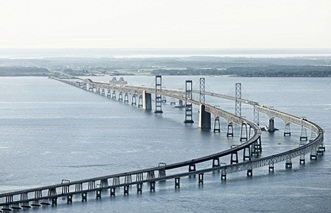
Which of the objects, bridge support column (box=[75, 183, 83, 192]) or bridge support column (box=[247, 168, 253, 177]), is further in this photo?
bridge support column (box=[247, 168, 253, 177])

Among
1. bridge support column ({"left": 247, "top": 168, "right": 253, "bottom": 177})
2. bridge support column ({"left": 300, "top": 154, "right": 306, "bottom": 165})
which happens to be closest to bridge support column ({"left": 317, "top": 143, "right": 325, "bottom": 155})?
bridge support column ({"left": 300, "top": 154, "right": 306, "bottom": 165})

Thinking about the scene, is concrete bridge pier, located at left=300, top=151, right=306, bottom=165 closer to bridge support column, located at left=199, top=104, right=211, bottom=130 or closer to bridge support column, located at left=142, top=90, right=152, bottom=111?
bridge support column, located at left=199, top=104, right=211, bottom=130

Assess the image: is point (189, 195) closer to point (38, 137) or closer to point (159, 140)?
A: point (159, 140)

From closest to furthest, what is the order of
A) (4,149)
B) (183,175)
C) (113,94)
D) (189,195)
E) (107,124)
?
(189,195) < (183,175) < (4,149) < (107,124) < (113,94)

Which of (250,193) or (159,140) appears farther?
(159,140)

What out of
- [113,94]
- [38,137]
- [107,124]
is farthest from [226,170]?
[113,94]

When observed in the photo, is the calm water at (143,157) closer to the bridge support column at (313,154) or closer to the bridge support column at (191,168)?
the bridge support column at (313,154)
